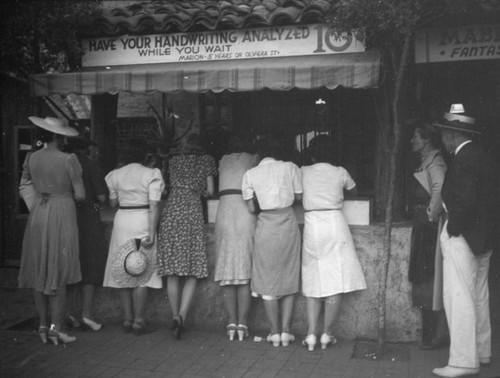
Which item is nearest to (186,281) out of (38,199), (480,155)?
(38,199)

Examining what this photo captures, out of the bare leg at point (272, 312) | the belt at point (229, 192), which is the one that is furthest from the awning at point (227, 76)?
the bare leg at point (272, 312)

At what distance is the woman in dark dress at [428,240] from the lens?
5379 mm

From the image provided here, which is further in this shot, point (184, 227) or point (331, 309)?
point (184, 227)

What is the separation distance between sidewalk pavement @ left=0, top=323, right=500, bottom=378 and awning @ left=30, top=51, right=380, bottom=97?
2274mm

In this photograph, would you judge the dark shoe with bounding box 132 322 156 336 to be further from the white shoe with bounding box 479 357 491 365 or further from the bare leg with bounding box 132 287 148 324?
the white shoe with bounding box 479 357 491 365

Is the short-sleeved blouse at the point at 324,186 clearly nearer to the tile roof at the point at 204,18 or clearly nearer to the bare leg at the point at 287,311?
the bare leg at the point at 287,311

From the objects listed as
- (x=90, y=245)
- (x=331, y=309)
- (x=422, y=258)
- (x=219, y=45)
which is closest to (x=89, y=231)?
(x=90, y=245)

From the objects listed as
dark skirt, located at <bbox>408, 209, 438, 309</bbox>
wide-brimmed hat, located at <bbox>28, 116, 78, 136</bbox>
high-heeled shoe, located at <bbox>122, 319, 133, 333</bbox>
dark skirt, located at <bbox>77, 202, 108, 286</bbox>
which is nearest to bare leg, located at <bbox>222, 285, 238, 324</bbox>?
high-heeled shoe, located at <bbox>122, 319, 133, 333</bbox>

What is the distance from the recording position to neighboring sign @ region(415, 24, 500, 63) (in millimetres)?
5730

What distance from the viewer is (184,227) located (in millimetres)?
6059

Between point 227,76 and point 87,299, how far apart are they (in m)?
2.60

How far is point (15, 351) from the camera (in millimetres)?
5754

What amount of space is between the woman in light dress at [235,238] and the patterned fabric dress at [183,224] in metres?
0.18

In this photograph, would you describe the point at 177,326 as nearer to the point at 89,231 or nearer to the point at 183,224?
the point at 183,224
